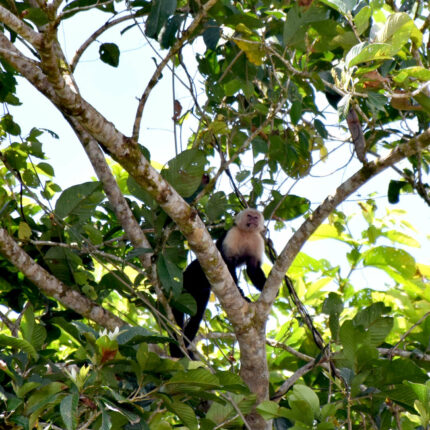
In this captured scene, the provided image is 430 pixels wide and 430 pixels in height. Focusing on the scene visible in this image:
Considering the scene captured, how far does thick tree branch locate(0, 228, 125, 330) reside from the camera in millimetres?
2918

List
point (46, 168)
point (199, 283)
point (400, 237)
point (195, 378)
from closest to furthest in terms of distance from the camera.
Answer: point (195, 378)
point (46, 168)
point (400, 237)
point (199, 283)

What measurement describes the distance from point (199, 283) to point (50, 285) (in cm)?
186

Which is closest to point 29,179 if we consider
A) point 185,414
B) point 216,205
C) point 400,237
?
point 216,205

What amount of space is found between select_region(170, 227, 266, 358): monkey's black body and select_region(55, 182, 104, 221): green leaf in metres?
1.17

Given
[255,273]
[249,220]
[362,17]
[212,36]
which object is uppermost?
[249,220]

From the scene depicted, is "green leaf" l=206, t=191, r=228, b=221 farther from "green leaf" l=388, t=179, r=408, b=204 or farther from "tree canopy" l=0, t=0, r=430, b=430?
"green leaf" l=388, t=179, r=408, b=204

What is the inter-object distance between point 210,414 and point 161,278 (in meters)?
0.67

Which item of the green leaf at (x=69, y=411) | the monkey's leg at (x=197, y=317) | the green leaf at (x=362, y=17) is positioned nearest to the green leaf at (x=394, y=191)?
the monkey's leg at (x=197, y=317)

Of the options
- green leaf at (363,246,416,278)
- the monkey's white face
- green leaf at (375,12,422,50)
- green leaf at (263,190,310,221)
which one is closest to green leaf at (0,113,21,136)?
green leaf at (263,190,310,221)

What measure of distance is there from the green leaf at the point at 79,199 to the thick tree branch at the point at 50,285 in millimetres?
279

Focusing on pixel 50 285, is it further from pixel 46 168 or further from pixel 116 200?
pixel 46 168

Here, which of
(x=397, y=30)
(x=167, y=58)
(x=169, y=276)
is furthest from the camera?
(x=169, y=276)

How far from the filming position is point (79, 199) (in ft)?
10.2

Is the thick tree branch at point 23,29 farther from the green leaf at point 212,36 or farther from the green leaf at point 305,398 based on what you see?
the green leaf at point 305,398
